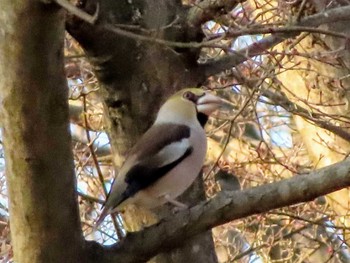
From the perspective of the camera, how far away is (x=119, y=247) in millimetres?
3350

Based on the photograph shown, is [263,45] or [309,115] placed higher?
[263,45]

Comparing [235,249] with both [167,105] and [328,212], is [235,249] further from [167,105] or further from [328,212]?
[167,105]

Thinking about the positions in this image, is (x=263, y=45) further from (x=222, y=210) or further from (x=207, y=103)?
(x=222, y=210)

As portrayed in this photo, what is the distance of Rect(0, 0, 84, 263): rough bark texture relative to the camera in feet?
9.42

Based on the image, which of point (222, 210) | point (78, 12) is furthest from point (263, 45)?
point (78, 12)

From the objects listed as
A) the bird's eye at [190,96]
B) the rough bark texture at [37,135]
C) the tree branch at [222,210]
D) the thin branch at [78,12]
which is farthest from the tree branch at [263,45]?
the thin branch at [78,12]

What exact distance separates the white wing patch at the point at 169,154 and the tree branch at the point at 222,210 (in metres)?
0.91

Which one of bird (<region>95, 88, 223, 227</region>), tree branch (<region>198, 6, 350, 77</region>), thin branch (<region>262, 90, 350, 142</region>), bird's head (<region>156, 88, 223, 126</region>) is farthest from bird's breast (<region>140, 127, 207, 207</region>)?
thin branch (<region>262, 90, 350, 142</region>)

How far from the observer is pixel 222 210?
3.22 metres

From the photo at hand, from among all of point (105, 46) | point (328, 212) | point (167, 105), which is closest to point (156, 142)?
point (167, 105)

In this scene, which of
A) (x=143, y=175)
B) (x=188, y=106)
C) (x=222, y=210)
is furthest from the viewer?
(x=188, y=106)

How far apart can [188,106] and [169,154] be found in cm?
37

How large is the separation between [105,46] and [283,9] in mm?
1177

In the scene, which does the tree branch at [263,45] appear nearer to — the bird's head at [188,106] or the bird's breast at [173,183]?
the bird's head at [188,106]
